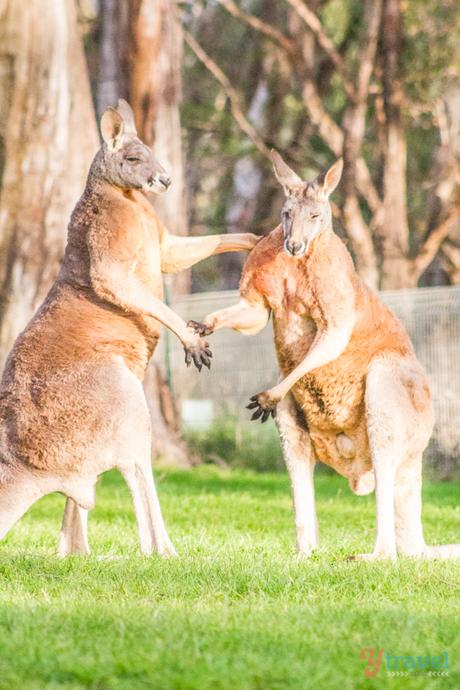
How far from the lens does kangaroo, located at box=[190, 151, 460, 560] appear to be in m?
6.29

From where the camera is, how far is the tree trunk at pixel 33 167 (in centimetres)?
1191

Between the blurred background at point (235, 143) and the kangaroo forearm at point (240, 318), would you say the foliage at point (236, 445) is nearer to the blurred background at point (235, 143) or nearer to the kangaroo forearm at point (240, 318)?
the blurred background at point (235, 143)

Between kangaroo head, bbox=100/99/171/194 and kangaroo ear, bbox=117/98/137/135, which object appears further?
kangaroo ear, bbox=117/98/137/135

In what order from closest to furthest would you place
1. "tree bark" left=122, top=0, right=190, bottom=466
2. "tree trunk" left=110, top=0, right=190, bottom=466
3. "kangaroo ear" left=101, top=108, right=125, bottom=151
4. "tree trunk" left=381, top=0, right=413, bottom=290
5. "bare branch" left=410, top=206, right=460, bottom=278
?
"kangaroo ear" left=101, top=108, right=125, bottom=151 < "tree trunk" left=110, top=0, right=190, bottom=466 < "tree bark" left=122, top=0, right=190, bottom=466 < "tree trunk" left=381, top=0, right=413, bottom=290 < "bare branch" left=410, top=206, right=460, bottom=278

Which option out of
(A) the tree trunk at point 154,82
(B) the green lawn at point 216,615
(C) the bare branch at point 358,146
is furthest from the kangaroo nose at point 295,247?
(C) the bare branch at point 358,146

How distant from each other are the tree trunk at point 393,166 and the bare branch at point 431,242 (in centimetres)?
26

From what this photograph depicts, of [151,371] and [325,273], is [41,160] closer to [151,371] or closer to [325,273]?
[151,371]

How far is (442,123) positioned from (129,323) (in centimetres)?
1524

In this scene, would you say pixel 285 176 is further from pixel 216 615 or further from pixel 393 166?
pixel 393 166

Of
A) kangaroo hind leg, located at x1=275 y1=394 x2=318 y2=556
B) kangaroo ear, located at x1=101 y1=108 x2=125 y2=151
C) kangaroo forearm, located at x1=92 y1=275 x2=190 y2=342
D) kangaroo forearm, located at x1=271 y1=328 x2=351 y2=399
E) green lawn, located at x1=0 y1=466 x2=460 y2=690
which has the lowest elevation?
green lawn, located at x1=0 y1=466 x2=460 y2=690

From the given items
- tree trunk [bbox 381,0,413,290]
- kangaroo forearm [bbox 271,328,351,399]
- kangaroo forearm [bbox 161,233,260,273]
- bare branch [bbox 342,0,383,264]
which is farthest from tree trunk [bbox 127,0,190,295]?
kangaroo forearm [bbox 271,328,351,399]

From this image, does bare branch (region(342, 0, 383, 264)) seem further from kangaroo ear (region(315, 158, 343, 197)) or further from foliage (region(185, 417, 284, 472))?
kangaroo ear (region(315, 158, 343, 197))

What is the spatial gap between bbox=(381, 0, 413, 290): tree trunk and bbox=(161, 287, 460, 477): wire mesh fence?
4075mm

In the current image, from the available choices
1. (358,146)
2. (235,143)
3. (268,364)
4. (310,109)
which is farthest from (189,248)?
(235,143)
